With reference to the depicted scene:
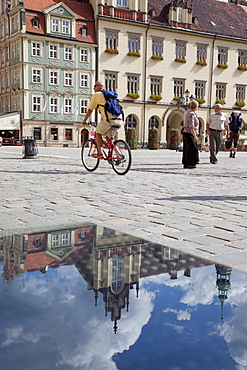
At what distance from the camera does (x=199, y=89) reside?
48.5 meters

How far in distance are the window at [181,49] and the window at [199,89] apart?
3288 mm

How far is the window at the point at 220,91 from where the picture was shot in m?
49.4

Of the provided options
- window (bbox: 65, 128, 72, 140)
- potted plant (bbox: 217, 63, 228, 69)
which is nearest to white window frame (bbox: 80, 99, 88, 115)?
window (bbox: 65, 128, 72, 140)

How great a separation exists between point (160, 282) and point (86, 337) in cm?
84

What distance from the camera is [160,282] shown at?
263cm

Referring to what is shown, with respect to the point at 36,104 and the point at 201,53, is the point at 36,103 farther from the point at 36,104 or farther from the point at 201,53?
the point at 201,53

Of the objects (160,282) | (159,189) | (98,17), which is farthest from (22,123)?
(160,282)

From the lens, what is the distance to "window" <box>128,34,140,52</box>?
146 feet

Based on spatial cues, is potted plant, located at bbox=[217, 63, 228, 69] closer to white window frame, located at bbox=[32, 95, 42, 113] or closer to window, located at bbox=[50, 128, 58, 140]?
window, located at bbox=[50, 128, 58, 140]

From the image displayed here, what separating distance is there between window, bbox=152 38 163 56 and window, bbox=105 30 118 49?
161 inches

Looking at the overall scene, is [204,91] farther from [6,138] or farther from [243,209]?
[243,209]

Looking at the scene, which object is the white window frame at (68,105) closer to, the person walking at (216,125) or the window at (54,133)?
the window at (54,133)

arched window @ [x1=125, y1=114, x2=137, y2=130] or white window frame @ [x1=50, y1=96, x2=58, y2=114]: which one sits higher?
white window frame @ [x1=50, y1=96, x2=58, y2=114]

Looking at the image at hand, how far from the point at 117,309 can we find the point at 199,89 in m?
48.2
